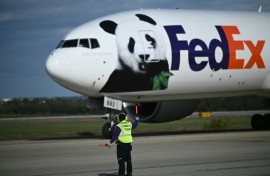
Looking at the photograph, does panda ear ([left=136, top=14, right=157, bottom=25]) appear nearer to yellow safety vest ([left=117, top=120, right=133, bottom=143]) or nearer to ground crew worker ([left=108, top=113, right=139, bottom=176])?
ground crew worker ([left=108, top=113, right=139, bottom=176])

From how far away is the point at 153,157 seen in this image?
60.6ft

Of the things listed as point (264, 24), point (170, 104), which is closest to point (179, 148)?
point (170, 104)

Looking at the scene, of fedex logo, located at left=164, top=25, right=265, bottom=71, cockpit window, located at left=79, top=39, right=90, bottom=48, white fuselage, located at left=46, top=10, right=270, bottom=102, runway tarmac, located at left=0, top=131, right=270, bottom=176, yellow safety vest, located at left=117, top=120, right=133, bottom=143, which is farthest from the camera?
fedex logo, located at left=164, top=25, right=265, bottom=71

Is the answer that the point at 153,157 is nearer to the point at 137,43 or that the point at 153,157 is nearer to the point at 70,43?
the point at 137,43

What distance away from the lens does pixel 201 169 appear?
1552cm

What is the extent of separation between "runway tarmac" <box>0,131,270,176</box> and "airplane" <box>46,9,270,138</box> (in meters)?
2.20

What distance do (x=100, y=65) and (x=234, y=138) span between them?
222 inches

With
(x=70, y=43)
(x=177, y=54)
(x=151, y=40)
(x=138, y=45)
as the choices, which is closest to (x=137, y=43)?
(x=138, y=45)

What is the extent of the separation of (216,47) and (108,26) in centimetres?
463

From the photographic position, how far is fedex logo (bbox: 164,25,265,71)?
2642 cm

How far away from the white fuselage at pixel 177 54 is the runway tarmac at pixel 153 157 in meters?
2.45

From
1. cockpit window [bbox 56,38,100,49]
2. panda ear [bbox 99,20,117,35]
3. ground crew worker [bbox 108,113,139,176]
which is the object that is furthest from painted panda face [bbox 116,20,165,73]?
ground crew worker [bbox 108,113,139,176]

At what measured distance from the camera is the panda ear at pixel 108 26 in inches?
1005

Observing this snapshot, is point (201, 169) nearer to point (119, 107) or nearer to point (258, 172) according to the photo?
point (258, 172)
